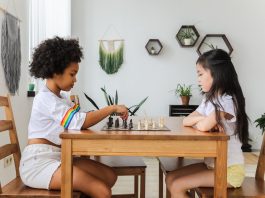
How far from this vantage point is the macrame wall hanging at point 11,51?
109 inches

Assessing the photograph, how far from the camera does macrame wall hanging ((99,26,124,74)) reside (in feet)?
18.2

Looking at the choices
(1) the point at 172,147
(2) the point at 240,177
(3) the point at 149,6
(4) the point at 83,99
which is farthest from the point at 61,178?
(3) the point at 149,6

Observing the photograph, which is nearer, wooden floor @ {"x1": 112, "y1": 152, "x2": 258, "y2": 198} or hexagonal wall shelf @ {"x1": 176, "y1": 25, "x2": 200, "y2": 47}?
wooden floor @ {"x1": 112, "y1": 152, "x2": 258, "y2": 198}

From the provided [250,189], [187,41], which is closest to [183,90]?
[187,41]

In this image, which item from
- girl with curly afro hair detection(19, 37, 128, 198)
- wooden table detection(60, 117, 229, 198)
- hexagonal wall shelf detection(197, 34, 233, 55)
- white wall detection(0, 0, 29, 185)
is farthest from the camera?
hexagonal wall shelf detection(197, 34, 233, 55)

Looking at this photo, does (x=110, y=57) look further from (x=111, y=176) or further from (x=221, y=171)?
(x=221, y=171)

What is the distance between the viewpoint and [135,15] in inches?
220

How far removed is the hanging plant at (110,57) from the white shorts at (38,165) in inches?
156

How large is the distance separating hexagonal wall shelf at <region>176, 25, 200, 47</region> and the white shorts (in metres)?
4.19

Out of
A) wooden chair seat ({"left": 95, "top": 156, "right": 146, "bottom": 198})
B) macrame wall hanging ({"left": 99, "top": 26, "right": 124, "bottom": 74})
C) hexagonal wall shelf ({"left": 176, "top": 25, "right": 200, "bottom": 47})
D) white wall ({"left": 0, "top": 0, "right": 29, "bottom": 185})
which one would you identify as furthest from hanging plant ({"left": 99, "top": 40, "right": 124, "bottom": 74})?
wooden chair seat ({"left": 95, "top": 156, "right": 146, "bottom": 198})

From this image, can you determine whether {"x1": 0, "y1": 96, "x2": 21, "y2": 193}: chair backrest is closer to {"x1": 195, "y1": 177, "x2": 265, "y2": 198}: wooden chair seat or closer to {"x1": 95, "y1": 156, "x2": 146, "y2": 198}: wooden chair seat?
{"x1": 95, "y1": 156, "x2": 146, "y2": 198}: wooden chair seat

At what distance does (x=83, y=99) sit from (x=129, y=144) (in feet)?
13.6

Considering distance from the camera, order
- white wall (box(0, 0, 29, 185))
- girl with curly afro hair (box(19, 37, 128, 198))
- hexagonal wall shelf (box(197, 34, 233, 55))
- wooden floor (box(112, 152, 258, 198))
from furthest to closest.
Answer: hexagonal wall shelf (box(197, 34, 233, 55)) → wooden floor (box(112, 152, 258, 198)) → white wall (box(0, 0, 29, 185)) → girl with curly afro hair (box(19, 37, 128, 198))

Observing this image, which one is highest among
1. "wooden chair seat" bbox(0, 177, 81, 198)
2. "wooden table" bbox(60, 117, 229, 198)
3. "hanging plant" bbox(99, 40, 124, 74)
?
"hanging plant" bbox(99, 40, 124, 74)
